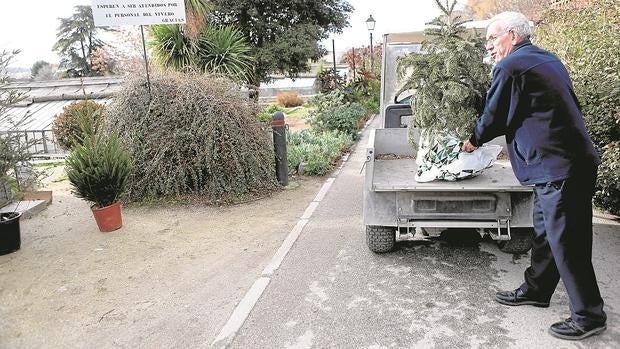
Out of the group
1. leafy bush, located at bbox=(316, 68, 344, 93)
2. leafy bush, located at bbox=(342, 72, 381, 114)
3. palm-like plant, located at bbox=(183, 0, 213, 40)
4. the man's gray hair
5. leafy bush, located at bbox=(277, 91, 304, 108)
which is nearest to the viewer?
the man's gray hair

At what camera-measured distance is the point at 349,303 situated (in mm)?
3777

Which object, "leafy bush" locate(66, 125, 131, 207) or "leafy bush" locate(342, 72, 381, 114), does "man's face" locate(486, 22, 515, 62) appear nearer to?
"leafy bush" locate(66, 125, 131, 207)

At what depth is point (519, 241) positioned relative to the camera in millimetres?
4453

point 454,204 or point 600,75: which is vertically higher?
point 600,75

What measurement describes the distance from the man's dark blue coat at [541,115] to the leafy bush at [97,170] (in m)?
4.21

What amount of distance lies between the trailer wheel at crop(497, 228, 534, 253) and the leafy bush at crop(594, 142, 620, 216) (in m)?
1.24

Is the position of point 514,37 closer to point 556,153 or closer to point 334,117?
point 556,153

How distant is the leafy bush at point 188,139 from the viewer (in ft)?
21.9

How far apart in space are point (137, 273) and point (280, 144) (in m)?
3.32

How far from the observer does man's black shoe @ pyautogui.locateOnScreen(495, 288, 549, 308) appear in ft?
11.7

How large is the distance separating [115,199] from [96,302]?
2.01 m

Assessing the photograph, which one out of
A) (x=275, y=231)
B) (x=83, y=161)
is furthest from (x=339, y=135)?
(x=83, y=161)

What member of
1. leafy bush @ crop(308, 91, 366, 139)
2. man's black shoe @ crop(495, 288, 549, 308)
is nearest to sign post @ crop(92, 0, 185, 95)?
leafy bush @ crop(308, 91, 366, 139)

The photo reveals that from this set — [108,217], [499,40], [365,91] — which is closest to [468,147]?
[499,40]
